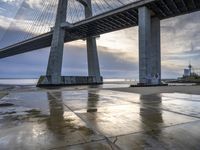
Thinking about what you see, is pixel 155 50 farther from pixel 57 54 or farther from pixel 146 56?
pixel 57 54

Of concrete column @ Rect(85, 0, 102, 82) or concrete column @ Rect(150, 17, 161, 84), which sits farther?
concrete column @ Rect(85, 0, 102, 82)

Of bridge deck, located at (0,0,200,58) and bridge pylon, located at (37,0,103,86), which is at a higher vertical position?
bridge deck, located at (0,0,200,58)

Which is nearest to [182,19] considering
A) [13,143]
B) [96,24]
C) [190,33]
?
[190,33]

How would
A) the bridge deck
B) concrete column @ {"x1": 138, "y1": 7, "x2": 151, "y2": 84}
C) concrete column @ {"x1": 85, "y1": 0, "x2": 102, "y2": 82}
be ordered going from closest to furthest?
concrete column @ {"x1": 138, "y1": 7, "x2": 151, "y2": 84} < the bridge deck < concrete column @ {"x1": 85, "y1": 0, "x2": 102, "y2": 82}

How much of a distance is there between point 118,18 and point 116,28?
5148 mm

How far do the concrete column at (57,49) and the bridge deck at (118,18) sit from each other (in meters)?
1.96

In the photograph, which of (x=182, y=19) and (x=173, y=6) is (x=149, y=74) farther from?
(x=182, y=19)

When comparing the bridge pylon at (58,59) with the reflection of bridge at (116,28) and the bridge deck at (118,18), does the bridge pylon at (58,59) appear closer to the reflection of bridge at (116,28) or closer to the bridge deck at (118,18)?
the reflection of bridge at (116,28)

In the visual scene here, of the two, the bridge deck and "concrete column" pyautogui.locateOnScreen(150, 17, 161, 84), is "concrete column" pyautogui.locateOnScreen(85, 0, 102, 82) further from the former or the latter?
"concrete column" pyautogui.locateOnScreen(150, 17, 161, 84)

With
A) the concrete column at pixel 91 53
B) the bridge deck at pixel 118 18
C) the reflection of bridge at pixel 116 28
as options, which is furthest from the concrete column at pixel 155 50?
the concrete column at pixel 91 53

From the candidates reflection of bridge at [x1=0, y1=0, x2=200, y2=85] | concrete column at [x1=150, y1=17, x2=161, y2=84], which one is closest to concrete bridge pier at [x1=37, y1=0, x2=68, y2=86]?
reflection of bridge at [x1=0, y1=0, x2=200, y2=85]

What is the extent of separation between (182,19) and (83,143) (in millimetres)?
32848

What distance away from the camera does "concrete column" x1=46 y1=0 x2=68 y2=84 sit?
29.2 meters

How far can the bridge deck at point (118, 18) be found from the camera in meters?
22.8
